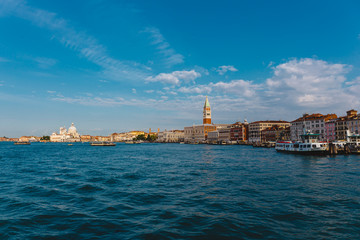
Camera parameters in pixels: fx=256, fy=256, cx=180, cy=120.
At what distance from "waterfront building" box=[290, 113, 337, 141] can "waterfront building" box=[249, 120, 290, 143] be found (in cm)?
2191

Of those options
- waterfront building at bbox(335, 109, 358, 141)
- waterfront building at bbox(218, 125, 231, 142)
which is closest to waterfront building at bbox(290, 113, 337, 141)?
waterfront building at bbox(335, 109, 358, 141)

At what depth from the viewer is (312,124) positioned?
87.6 metres

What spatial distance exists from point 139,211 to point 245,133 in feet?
408

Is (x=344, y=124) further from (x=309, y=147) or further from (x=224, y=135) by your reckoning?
(x=224, y=135)

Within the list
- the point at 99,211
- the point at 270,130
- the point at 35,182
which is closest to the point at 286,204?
the point at 99,211

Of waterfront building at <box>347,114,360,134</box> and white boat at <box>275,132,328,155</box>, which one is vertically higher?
waterfront building at <box>347,114,360,134</box>

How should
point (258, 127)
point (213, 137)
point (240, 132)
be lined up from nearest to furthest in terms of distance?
point (258, 127) < point (240, 132) < point (213, 137)

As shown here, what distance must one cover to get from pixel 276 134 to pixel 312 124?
20628mm

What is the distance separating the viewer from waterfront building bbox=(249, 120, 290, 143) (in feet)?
390

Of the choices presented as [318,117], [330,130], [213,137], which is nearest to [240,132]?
[213,137]

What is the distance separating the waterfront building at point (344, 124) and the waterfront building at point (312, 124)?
5.27m

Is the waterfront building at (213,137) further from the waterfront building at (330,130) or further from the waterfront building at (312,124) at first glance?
the waterfront building at (330,130)

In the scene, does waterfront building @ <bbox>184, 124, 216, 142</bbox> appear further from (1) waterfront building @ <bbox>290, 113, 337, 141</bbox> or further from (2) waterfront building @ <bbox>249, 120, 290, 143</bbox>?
(1) waterfront building @ <bbox>290, 113, 337, 141</bbox>

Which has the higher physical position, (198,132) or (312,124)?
(312,124)
